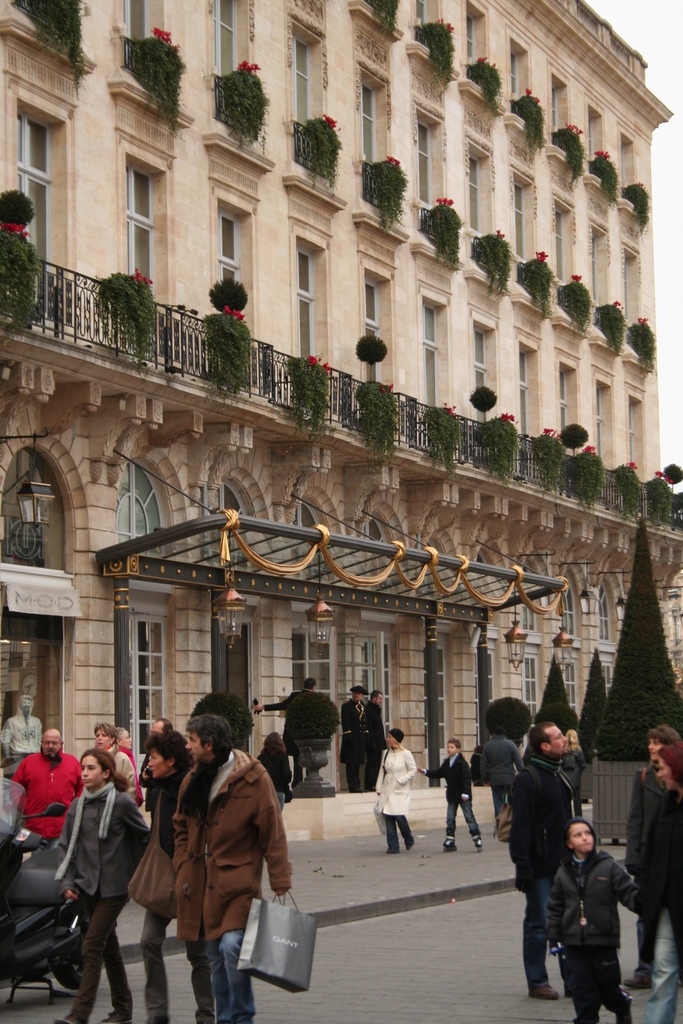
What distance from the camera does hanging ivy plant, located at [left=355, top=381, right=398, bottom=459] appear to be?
25734mm

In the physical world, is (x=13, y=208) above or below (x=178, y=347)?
above

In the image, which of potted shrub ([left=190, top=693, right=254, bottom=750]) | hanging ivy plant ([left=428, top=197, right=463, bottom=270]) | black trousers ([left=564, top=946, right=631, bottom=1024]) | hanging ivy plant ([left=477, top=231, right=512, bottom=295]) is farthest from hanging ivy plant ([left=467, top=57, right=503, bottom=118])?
black trousers ([left=564, top=946, right=631, bottom=1024])

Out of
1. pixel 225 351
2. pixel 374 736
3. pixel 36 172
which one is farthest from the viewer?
pixel 374 736

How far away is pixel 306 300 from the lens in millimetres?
→ 26641

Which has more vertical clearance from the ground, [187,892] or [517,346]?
[517,346]

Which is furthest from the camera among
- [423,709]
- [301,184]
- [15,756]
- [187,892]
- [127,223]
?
[423,709]

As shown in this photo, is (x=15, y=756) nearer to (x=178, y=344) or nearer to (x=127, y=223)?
(x=178, y=344)

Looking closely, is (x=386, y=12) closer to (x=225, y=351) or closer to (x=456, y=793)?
(x=225, y=351)

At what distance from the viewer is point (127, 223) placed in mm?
21984

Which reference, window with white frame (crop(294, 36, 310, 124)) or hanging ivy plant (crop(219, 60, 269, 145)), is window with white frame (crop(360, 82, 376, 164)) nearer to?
window with white frame (crop(294, 36, 310, 124))

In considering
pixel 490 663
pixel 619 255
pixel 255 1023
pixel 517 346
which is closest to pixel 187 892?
pixel 255 1023

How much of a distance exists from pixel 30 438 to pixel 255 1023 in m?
11.2

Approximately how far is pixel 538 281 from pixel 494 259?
8.09 feet

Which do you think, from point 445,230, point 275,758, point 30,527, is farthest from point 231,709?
point 445,230
